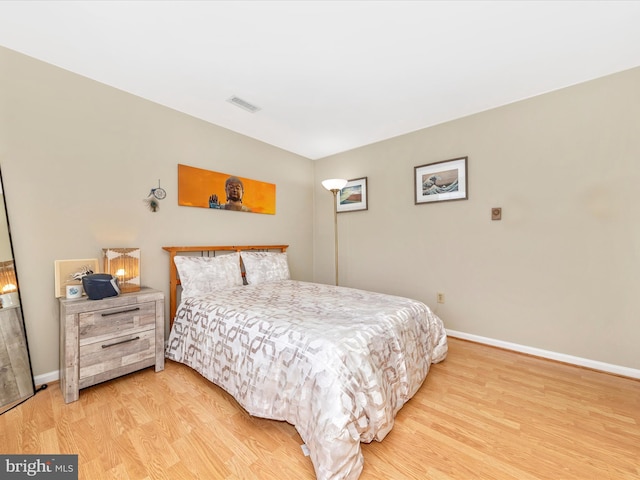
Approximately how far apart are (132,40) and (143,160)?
3.39 feet

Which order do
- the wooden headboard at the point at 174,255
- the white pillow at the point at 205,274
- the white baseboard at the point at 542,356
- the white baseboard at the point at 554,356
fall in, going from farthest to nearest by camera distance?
the wooden headboard at the point at 174,255 → the white pillow at the point at 205,274 → the white baseboard at the point at 554,356 → the white baseboard at the point at 542,356

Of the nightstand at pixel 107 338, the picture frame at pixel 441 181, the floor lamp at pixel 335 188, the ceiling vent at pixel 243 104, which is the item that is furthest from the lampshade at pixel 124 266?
the picture frame at pixel 441 181

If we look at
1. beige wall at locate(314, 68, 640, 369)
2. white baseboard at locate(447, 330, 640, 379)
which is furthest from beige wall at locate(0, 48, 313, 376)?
white baseboard at locate(447, 330, 640, 379)

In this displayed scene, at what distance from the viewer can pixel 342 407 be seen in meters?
1.25

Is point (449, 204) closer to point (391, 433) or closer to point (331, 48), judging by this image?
point (331, 48)

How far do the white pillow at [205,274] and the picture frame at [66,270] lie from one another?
2.18 ft

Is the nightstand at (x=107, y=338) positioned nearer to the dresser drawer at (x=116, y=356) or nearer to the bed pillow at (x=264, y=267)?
the dresser drawer at (x=116, y=356)

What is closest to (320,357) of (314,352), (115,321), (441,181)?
(314,352)

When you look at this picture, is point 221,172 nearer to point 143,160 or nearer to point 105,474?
point 143,160

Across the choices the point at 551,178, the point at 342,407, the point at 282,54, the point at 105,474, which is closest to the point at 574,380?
the point at 551,178

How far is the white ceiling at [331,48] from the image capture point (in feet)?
5.32

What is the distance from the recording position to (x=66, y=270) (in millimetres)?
2070

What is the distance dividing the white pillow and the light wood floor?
2.52ft

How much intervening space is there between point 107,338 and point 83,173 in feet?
4.50
